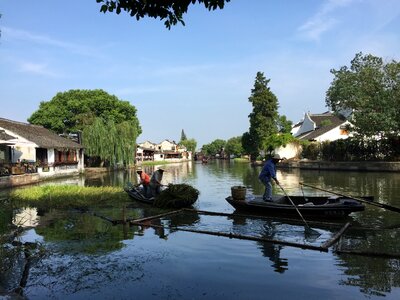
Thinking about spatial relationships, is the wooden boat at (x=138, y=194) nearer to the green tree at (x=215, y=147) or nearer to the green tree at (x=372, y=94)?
the green tree at (x=372, y=94)

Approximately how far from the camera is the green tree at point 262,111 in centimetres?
6216

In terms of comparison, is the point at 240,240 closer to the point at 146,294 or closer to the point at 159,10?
the point at 146,294

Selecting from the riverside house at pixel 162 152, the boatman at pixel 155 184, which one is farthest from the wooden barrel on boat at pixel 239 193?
the riverside house at pixel 162 152

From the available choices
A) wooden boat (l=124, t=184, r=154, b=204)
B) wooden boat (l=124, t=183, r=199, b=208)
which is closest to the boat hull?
wooden boat (l=124, t=184, r=154, b=204)

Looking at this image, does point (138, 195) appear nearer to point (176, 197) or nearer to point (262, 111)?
point (176, 197)

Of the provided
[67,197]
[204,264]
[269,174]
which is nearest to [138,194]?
[67,197]

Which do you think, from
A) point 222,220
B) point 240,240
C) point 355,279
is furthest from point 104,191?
point 355,279

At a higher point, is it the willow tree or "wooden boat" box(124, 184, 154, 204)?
the willow tree

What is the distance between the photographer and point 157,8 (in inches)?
192

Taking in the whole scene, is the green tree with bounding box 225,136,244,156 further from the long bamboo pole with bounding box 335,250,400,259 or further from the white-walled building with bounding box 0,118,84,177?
the long bamboo pole with bounding box 335,250,400,259

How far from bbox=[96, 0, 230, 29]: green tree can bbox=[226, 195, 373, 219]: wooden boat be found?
7.91 meters

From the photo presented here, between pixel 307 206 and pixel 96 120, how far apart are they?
36949 mm

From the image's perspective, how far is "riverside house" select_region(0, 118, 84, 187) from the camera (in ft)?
88.0

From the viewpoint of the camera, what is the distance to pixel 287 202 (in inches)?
517
